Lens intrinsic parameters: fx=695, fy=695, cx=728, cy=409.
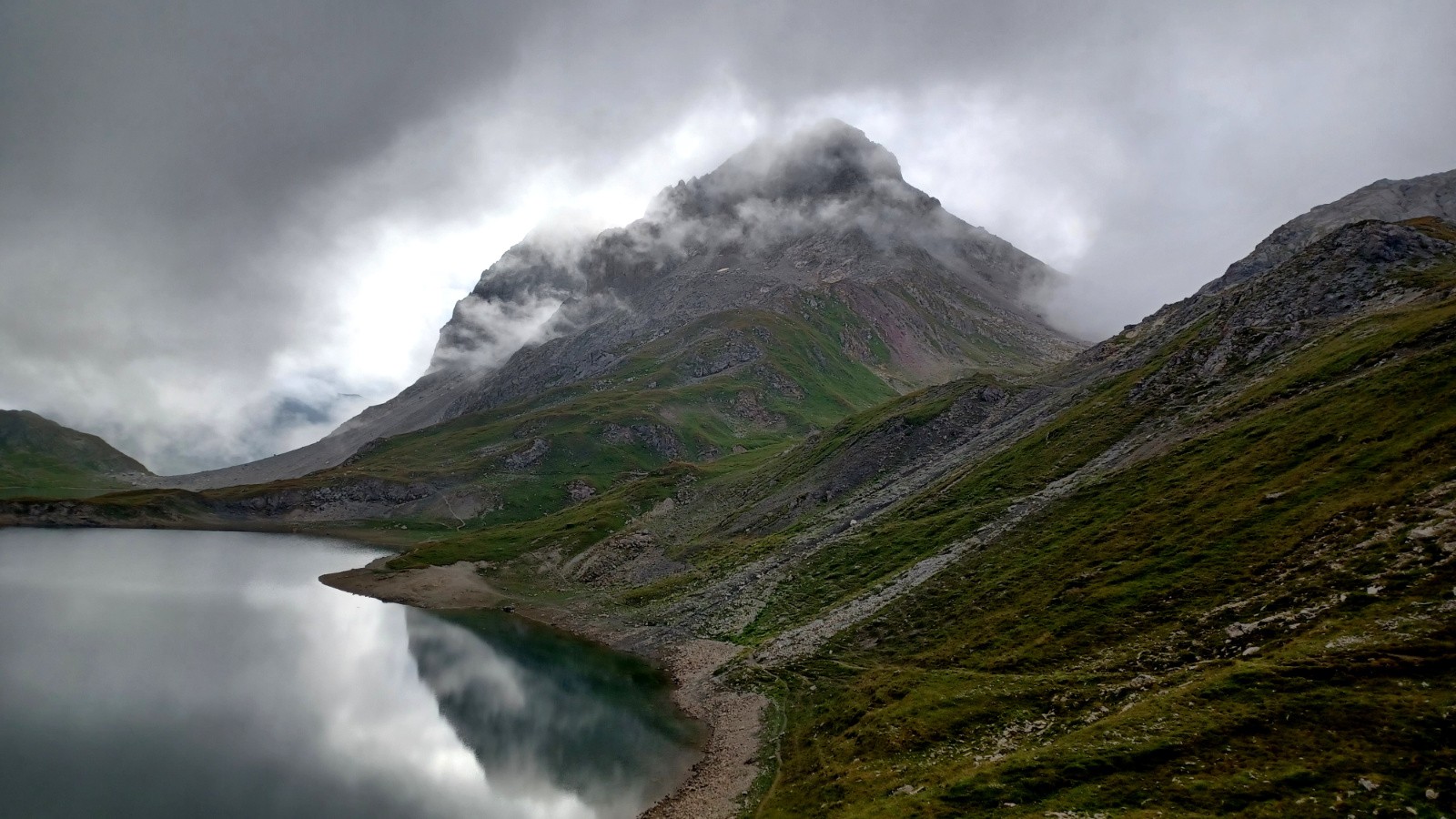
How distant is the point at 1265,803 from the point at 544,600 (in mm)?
112930

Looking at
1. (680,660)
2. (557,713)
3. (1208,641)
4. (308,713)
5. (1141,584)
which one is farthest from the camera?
(680,660)

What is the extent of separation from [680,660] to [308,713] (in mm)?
38211

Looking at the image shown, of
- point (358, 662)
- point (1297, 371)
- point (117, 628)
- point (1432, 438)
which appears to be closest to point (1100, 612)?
Result: point (1432, 438)

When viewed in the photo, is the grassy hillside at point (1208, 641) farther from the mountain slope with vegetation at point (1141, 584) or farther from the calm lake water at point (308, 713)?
the calm lake water at point (308, 713)

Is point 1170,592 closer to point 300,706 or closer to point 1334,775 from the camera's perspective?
point 1334,775

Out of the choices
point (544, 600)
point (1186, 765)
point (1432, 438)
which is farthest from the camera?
point (544, 600)

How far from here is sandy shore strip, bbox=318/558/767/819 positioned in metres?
51.0

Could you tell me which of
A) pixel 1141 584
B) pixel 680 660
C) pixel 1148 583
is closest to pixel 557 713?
pixel 680 660

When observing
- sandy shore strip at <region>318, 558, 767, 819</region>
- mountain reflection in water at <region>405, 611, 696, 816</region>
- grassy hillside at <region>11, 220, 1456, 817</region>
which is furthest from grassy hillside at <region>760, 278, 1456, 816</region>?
mountain reflection in water at <region>405, 611, 696, 816</region>

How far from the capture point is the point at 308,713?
6838 centimetres

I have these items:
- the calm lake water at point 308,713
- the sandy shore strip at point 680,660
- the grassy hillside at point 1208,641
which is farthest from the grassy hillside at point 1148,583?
the calm lake water at point 308,713

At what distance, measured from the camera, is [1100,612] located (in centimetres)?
5256

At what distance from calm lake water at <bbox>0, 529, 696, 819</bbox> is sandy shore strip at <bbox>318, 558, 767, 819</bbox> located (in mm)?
2710

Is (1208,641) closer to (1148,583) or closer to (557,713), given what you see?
(1148,583)
